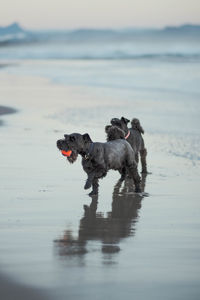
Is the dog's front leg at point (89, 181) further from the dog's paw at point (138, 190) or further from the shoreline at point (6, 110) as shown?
the shoreline at point (6, 110)

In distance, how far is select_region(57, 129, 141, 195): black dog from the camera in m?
7.74

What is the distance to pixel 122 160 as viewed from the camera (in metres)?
8.56

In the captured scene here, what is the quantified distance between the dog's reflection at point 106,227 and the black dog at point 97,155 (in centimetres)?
27

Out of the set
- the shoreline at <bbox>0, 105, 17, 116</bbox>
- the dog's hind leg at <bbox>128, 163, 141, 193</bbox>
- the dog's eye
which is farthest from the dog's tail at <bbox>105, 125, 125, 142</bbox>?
the shoreline at <bbox>0, 105, 17, 116</bbox>

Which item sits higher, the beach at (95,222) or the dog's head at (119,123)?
the dog's head at (119,123)

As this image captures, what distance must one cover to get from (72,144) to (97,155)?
0.48 meters

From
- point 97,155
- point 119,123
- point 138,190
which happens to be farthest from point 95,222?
point 119,123

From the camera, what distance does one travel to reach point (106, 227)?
257 inches

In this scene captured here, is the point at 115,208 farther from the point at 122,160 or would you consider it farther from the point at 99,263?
the point at 99,263

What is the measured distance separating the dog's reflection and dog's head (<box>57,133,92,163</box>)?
626 mm

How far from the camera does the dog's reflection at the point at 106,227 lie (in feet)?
18.5

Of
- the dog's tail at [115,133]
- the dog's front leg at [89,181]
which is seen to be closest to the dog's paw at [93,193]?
the dog's front leg at [89,181]

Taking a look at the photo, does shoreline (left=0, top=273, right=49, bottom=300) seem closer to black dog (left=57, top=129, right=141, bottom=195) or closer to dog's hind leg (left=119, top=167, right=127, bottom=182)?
black dog (left=57, top=129, right=141, bottom=195)

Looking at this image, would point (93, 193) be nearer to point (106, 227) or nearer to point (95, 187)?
point (95, 187)
